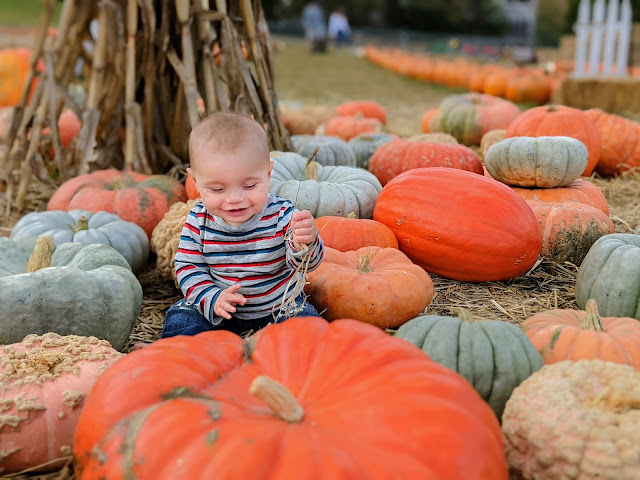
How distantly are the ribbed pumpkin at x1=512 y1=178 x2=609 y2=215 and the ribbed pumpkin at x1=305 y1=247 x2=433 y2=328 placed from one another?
145 cm

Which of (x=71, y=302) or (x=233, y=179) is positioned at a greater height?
(x=233, y=179)

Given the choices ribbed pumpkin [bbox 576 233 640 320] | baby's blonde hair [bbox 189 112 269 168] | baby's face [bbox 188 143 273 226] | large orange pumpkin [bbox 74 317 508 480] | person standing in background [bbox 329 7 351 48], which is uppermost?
person standing in background [bbox 329 7 351 48]

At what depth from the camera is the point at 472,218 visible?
314 cm

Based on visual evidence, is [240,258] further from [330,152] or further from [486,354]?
[330,152]

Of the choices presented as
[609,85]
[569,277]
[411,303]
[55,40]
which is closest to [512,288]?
[569,277]

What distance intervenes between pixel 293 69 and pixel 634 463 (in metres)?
18.3

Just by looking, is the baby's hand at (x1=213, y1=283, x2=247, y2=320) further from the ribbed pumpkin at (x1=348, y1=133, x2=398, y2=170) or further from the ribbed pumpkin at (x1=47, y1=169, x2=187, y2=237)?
the ribbed pumpkin at (x1=348, y1=133, x2=398, y2=170)

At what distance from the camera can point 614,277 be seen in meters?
2.62

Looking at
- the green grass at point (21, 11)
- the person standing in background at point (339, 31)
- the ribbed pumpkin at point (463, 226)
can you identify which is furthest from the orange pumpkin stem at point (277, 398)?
the person standing in background at point (339, 31)

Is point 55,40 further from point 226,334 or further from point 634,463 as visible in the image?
point 634,463

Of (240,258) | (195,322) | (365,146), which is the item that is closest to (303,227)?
(240,258)

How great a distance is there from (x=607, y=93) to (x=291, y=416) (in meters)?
8.54

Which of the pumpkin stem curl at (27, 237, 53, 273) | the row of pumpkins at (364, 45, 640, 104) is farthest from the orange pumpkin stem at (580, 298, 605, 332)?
the row of pumpkins at (364, 45, 640, 104)

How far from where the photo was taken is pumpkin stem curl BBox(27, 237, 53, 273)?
2.61 metres
